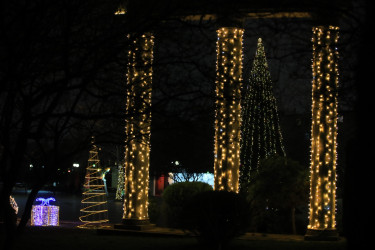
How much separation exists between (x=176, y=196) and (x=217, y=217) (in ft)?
21.8

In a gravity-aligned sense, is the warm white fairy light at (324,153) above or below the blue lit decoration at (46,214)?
above

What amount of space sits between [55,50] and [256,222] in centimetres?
1109

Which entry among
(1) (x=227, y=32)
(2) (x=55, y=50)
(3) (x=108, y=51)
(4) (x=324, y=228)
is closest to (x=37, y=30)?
(2) (x=55, y=50)

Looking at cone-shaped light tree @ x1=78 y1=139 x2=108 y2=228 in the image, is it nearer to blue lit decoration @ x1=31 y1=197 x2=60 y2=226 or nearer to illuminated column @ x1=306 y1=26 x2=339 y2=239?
blue lit decoration @ x1=31 y1=197 x2=60 y2=226

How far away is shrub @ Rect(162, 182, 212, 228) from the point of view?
17672 millimetres

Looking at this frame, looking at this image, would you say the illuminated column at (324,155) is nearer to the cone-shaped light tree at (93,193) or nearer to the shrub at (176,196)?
the shrub at (176,196)

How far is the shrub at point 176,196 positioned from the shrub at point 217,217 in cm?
608

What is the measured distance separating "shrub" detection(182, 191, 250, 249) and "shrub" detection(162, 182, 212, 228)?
20.0 feet

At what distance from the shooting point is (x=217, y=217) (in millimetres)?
11297

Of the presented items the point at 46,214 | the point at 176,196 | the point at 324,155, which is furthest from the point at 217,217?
the point at 46,214

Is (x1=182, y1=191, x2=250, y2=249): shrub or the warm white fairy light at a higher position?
the warm white fairy light

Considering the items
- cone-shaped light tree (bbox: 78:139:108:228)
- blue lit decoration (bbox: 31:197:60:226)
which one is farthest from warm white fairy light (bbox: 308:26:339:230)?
blue lit decoration (bbox: 31:197:60:226)

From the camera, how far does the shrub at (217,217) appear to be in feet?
37.0

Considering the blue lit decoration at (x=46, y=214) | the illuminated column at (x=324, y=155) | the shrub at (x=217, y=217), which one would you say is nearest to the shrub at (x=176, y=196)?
the illuminated column at (x=324, y=155)
